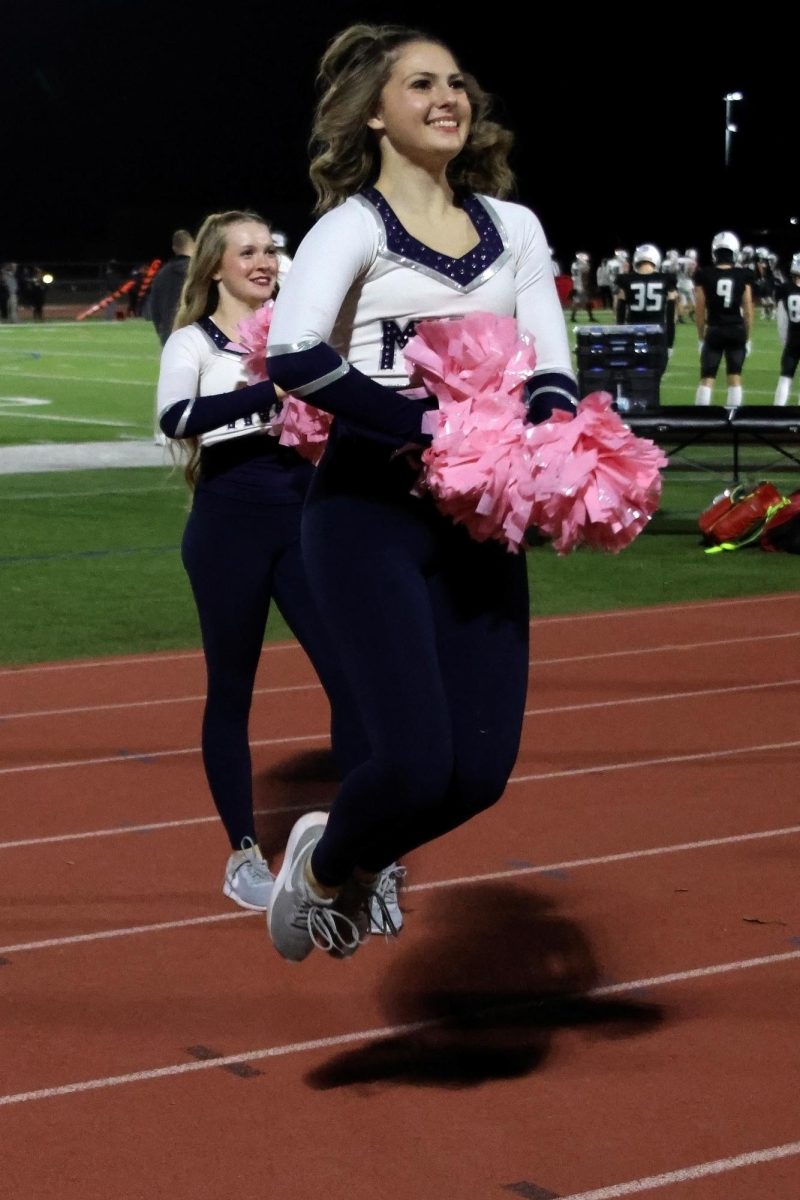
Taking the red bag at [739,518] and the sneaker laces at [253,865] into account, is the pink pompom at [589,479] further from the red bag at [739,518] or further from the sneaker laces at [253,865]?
the red bag at [739,518]

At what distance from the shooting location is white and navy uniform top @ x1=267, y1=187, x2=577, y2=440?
3.07 m

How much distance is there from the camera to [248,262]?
4676 millimetres

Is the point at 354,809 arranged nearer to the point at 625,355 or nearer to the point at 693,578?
the point at 693,578

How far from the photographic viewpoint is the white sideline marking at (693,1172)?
2.86 metres

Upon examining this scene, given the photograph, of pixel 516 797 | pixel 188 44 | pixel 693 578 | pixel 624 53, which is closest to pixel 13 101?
pixel 188 44

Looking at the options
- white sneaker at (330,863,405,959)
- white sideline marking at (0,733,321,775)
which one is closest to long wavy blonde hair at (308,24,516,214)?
white sneaker at (330,863,405,959)

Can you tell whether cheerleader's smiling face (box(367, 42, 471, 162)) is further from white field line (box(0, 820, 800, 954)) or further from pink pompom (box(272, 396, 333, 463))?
white field line (box(0, 820, 800, 954))

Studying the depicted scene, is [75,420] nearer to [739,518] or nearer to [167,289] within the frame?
[167,289]

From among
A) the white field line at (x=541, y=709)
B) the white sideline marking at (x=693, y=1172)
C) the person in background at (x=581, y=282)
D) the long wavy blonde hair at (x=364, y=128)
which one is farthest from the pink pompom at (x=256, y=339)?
the person in background at (x=581, y=282)

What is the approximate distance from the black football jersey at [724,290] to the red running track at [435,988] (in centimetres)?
1086

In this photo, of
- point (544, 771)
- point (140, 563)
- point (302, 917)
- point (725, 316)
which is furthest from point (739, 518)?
point (302, 917)

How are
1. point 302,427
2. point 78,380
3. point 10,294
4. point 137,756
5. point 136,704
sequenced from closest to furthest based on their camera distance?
point 302,427 < point 137,756 < point 136,704 < point 78,380 < point 10,294

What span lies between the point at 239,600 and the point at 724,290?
13.4m

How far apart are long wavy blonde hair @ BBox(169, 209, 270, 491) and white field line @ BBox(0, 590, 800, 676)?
10.5ft
